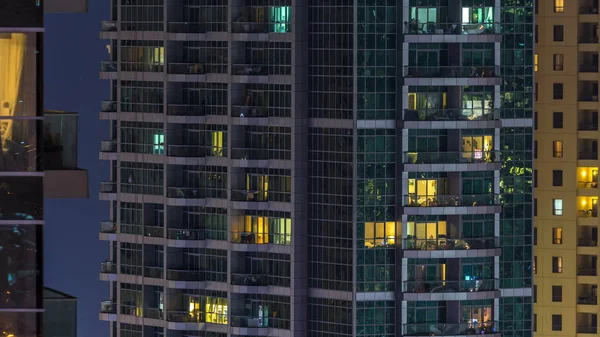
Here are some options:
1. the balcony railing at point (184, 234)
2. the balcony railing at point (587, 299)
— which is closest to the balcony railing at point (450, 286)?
the balcony railing at point (184, 234)

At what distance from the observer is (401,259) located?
8606 centimetres

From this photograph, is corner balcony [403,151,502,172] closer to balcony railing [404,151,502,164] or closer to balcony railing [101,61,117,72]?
balcony railing [404,151,502,164]

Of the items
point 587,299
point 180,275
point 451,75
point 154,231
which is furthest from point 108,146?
point 587,299

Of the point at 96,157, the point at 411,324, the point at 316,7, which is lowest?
the point at 411,324

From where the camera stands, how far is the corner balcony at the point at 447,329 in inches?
3388

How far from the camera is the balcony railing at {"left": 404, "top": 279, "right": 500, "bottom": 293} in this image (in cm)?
8631

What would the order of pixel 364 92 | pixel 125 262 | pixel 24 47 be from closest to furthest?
pixel 24 47
pixel 364 92
pixel 125 262

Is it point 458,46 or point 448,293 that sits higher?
point 458,46

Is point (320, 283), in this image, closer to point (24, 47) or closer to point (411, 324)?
point (411, 324)

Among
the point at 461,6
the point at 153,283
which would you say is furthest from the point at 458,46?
the point at 153,283

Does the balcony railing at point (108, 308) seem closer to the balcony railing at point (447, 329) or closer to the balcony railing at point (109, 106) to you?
the balcony railing at point (109, 106)

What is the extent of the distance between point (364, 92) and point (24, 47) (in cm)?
6095

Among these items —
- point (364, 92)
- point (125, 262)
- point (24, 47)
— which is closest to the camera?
point (24, 47)

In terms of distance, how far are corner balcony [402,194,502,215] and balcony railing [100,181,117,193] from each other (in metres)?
14.7
